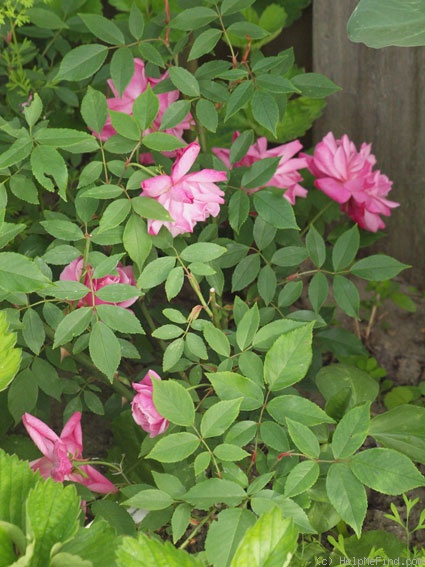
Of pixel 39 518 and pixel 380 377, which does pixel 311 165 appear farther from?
pixel 39 518

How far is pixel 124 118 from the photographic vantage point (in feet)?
4.18

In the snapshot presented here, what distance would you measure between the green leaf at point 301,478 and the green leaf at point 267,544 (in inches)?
20.6

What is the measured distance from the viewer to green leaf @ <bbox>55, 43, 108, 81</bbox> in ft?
4.65

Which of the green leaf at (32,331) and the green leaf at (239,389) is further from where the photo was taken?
the green leaf at (32,331)

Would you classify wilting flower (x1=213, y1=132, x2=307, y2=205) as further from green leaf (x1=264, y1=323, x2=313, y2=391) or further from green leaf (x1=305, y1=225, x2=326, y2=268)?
green leaf (x1=264, y1=323, x2=313, y2=391)

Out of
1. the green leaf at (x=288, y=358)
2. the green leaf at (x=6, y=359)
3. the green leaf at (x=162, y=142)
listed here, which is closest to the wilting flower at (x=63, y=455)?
the green leaf at (x=288, y=358)

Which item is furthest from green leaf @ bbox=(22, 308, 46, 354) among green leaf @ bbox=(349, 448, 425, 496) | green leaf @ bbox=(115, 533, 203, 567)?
green leaf @ bbox=(115, 533, 203, 567)

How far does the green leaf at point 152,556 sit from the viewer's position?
532 mm

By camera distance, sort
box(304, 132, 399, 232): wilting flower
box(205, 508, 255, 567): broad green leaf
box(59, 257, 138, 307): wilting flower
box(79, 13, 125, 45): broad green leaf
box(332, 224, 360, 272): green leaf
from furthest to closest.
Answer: box(304, 132, 399, 232): wilting flower → box(332, 224, 360, 272): green leaf → box(79, 13, 125, 45): broad green leaf → box(59, 257, 138, 307): wilting flower → box(205, 508, 255, 567): broad green leaf

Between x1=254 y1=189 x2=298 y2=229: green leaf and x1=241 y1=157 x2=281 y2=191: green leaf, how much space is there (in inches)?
0.9

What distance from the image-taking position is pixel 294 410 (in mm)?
1157

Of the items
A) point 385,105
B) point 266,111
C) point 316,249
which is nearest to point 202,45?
point 266,111

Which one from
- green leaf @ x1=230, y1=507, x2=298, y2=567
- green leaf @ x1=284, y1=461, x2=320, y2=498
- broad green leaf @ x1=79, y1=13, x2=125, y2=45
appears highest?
broad green leaf @ x1=79, y1=13, x2=125, y2=45

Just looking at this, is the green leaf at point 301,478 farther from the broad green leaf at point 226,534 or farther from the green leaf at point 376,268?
the green leaf at point 376,268
